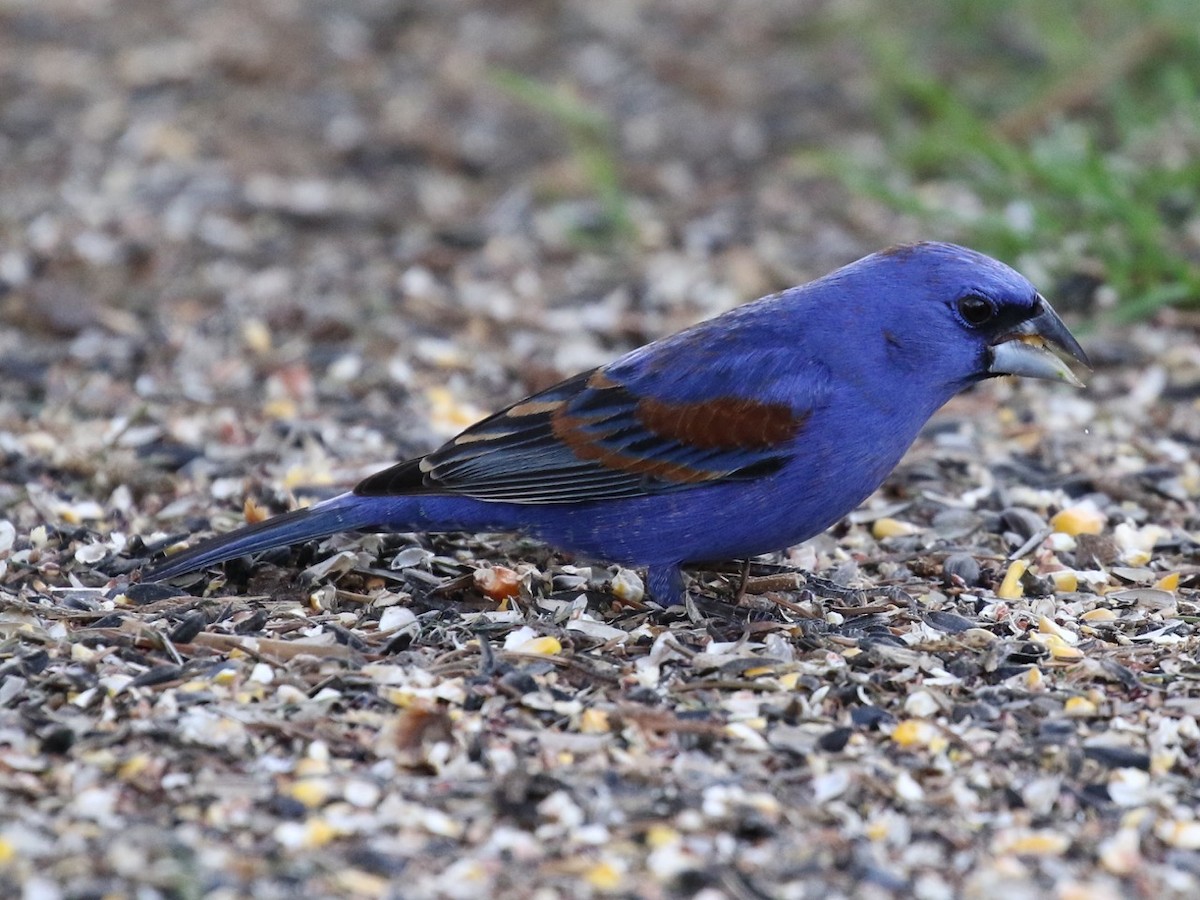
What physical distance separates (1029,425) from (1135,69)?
2.92 m

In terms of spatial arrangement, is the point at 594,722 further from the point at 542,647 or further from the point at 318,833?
the point at 318,833

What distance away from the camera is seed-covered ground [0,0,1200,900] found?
3.20 meters

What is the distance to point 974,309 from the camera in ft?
13.6

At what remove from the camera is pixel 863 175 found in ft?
22.0

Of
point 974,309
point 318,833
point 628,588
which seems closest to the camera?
point 318,833

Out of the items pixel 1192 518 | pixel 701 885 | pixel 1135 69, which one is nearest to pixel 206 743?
pixel 701 885

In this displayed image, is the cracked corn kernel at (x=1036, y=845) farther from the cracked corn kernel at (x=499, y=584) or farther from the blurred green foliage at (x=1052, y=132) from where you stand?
the blurred green foliage at (x=1052, y=132)

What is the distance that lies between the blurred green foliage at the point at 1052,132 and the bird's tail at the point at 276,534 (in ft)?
9.11

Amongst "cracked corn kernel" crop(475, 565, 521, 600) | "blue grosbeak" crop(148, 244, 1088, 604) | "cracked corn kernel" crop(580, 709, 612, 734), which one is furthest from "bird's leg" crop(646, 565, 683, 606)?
"cracked corn kernel" crop(580, 709, 612, 734)

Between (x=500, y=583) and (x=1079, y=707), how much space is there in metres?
1.40

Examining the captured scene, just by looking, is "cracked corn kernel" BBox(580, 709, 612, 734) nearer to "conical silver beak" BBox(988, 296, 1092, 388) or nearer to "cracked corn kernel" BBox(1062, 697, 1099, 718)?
"cracked corn kernel" BBox(1062, 697, 1099, 718)

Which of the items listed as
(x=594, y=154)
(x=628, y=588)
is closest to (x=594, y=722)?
(x=628, y=588)

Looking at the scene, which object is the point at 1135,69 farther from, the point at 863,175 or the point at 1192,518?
the point at 1192,518

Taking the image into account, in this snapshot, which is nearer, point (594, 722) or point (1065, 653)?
point (594, 722)
